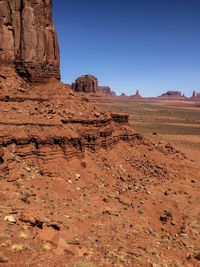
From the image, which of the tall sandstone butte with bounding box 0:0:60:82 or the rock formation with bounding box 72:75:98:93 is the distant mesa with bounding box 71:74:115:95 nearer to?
the rock formation with bounding box 72:75:98:93

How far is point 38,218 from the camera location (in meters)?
11.1

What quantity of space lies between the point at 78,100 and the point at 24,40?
5.28 metres

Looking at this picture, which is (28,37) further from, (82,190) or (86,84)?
(86,84)

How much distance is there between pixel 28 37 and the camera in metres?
20.4

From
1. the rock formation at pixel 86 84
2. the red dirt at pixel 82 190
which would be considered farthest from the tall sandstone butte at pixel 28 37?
the rock formation at pixel 86 84

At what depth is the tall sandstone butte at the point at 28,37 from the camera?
1997 cm

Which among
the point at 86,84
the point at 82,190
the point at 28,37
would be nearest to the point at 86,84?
the point at 86,84

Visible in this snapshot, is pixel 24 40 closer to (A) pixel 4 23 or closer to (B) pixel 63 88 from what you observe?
(A) pixel 4 23

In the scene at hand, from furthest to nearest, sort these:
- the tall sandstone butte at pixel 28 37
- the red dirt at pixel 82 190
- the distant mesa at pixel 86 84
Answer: the distant mesa at pixel 86 84 < the tall sandstone butte at pixel 28 37 < the red dirt at pixel 82 190

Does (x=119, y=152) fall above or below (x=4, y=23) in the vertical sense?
below

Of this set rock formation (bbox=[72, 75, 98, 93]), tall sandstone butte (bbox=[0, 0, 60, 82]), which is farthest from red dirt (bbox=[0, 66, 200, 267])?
rock formation (bbox=[72, 75, 98, 93])

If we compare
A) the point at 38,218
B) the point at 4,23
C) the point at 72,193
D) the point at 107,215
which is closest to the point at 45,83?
the point at 4,23

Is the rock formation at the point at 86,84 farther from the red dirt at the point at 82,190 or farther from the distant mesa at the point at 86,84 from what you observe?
the red dirt at the point at 82,190

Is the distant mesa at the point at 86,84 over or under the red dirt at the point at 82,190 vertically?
over
